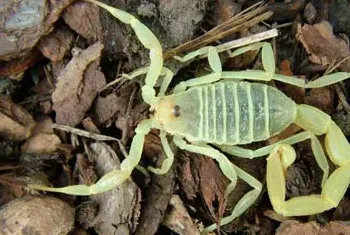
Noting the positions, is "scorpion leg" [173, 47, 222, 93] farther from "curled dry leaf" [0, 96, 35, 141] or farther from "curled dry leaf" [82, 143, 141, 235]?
"curled dry leaf" [0, 96, 35, 141]

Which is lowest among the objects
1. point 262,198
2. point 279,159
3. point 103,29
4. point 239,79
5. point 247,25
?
point 262,198

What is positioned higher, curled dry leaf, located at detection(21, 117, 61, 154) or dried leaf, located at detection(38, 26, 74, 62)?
dried leaf, located at detection(38, 26, 74, 62)

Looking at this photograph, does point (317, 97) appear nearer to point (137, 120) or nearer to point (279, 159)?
point (279, 159)

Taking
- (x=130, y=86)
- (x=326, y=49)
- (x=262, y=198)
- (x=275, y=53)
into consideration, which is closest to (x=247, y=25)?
(x=275, y=53)

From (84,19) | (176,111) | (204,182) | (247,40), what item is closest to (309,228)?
(204,182)

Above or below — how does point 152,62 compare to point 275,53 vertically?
above

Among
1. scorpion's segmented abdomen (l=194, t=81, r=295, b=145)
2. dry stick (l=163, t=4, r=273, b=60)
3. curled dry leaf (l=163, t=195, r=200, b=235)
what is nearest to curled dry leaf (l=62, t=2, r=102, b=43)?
dry stick (l=163, t=4, r=273, b=60)

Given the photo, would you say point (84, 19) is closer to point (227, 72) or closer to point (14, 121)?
point (14, 121)
